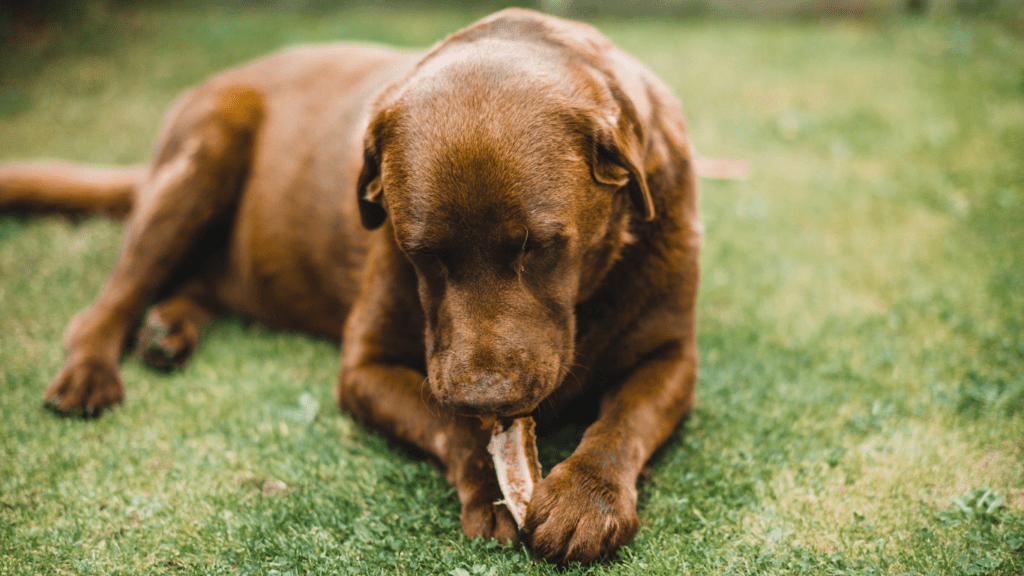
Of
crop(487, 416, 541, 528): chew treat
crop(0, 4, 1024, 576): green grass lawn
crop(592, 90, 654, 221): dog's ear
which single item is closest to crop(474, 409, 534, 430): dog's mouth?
crop(487, 416, 541, 528): chew treat

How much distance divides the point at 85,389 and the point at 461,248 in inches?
79.4

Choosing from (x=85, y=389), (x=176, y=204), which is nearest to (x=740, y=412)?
(x=85, y=389)

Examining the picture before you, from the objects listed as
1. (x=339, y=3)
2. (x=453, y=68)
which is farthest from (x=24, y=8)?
(x=453, y=68)

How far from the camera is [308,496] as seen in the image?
252cm

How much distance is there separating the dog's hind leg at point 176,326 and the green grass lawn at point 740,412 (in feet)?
0.28

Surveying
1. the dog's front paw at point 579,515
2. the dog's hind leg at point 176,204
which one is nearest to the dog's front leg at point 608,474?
the dog's front paw at point 579,515

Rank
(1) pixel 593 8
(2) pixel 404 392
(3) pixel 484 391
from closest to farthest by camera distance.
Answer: (3) pixel 484 391, (2) pixel 404 392, (1) pixel 593 8

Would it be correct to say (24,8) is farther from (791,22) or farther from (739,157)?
(791,22)

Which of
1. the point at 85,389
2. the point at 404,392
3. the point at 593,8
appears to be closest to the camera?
the point at 404,392

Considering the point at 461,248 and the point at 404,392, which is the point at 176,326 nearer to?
the point at 404,392

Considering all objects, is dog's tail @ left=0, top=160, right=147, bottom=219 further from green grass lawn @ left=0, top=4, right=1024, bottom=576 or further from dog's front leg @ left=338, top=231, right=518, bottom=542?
dog's front leg @ left=338, top=231, right=518, bottom=542

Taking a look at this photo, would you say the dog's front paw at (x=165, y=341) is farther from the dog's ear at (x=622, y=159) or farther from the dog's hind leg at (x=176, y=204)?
the dog's ear at (x=622, y=159)

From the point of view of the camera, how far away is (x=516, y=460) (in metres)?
2.33

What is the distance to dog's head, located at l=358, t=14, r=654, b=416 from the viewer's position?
83.1 inches
